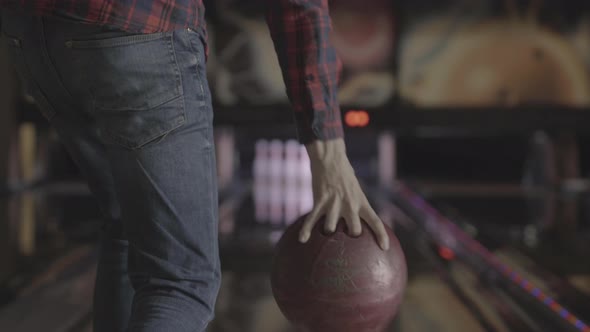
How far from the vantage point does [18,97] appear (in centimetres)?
390

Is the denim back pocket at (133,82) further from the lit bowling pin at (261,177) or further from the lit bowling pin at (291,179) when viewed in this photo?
the lit bowling pin at (261,177)

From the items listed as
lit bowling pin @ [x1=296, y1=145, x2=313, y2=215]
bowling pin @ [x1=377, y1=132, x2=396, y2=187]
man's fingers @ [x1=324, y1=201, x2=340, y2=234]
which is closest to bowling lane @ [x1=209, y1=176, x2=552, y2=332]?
man's fingers @ [x1=324, y1=201, x2=340, y2=234]

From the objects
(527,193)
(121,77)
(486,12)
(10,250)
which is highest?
(121,77)

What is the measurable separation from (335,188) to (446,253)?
1564 mm

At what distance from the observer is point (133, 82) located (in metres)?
0.76

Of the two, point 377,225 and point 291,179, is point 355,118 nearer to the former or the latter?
point 291,179

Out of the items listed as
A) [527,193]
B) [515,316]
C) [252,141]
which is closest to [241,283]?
[515,316]

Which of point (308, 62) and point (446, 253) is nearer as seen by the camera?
point (308, 62)

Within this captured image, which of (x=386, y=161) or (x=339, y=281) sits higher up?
(x=339, y=281)

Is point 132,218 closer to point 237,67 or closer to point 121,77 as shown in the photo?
point 121,77

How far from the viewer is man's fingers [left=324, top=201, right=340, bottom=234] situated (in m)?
1.03

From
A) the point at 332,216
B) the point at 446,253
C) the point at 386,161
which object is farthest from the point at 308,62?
the point at 386,161

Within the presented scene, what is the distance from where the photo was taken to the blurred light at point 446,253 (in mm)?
2414

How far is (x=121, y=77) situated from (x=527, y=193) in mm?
4049
